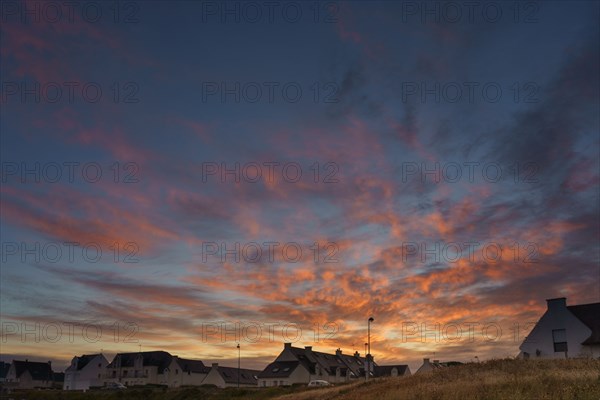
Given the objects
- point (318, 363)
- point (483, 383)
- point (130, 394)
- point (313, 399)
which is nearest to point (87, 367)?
point (130, 394)

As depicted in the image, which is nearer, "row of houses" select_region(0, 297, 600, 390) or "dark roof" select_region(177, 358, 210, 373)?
"row of houses" select_region(0, 297, 600, 390)

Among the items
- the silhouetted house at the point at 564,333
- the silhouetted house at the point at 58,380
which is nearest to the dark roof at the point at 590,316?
the silhouetted house at the point at 564,333

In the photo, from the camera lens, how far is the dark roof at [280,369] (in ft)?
364

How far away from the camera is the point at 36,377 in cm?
16712

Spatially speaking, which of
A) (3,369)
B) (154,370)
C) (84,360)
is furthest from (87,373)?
(3,369)

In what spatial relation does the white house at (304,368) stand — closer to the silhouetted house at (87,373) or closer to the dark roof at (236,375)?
the dark roof at (236,375)

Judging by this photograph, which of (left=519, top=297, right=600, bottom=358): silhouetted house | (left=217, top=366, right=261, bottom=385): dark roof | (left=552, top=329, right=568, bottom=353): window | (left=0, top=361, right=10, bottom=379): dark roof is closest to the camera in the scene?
(left=519, top=297, right=600, bottom=358): silhouetted house

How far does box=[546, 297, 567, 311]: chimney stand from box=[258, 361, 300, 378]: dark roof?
61325mm

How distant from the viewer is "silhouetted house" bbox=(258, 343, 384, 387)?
111m

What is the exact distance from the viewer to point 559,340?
6006 centimetres

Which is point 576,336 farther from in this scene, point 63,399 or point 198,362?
point 198,362

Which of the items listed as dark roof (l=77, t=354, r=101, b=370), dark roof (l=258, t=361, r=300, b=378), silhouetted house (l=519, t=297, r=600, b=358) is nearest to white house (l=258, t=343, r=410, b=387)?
dark roof (l=258, t=361, r=300, b=378)

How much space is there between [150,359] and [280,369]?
38.3m

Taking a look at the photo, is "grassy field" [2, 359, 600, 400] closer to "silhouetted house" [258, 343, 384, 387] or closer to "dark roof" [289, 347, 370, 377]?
"silhouetted house" [258, 343, 384, 387]
